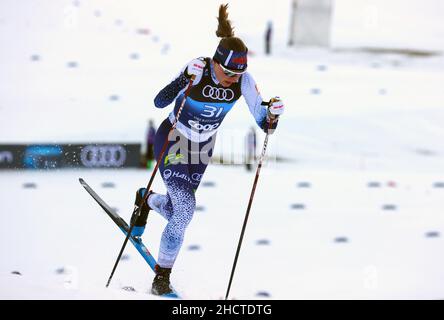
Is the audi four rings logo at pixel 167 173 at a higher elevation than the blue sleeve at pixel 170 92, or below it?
below

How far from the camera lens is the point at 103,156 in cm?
858

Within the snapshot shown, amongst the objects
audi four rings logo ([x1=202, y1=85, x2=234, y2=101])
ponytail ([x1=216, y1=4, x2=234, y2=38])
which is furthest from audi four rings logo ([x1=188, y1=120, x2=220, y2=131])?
ponytail ([x1=216, y1=4, x2=234, y2=38])

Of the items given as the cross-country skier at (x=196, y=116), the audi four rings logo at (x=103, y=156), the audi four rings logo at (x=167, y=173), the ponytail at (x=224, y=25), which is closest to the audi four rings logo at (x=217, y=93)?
the cross-country skier at (x=196, y=116)

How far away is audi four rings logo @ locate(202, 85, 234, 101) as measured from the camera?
420 centimetres

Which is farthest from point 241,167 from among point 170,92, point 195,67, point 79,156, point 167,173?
point 195,67

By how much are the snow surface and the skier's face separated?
1.22 m

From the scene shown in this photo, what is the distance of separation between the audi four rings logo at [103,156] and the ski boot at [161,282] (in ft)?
10.8

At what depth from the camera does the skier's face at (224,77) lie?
4121 mm

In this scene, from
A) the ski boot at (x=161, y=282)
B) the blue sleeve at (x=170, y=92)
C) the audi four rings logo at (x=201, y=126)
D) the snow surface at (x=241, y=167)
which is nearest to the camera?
the blue sleeve at (x=170, y=92)

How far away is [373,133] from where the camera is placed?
12.0m

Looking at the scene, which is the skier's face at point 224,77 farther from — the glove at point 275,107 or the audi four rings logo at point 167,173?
the audi four rings logo at point 167,173

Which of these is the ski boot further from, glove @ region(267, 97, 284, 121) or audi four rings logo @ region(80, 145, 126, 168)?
audi four rings logo @ region(80, 145, 126, 168)

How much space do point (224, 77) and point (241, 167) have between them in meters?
5.83

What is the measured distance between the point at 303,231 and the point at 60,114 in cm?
465
